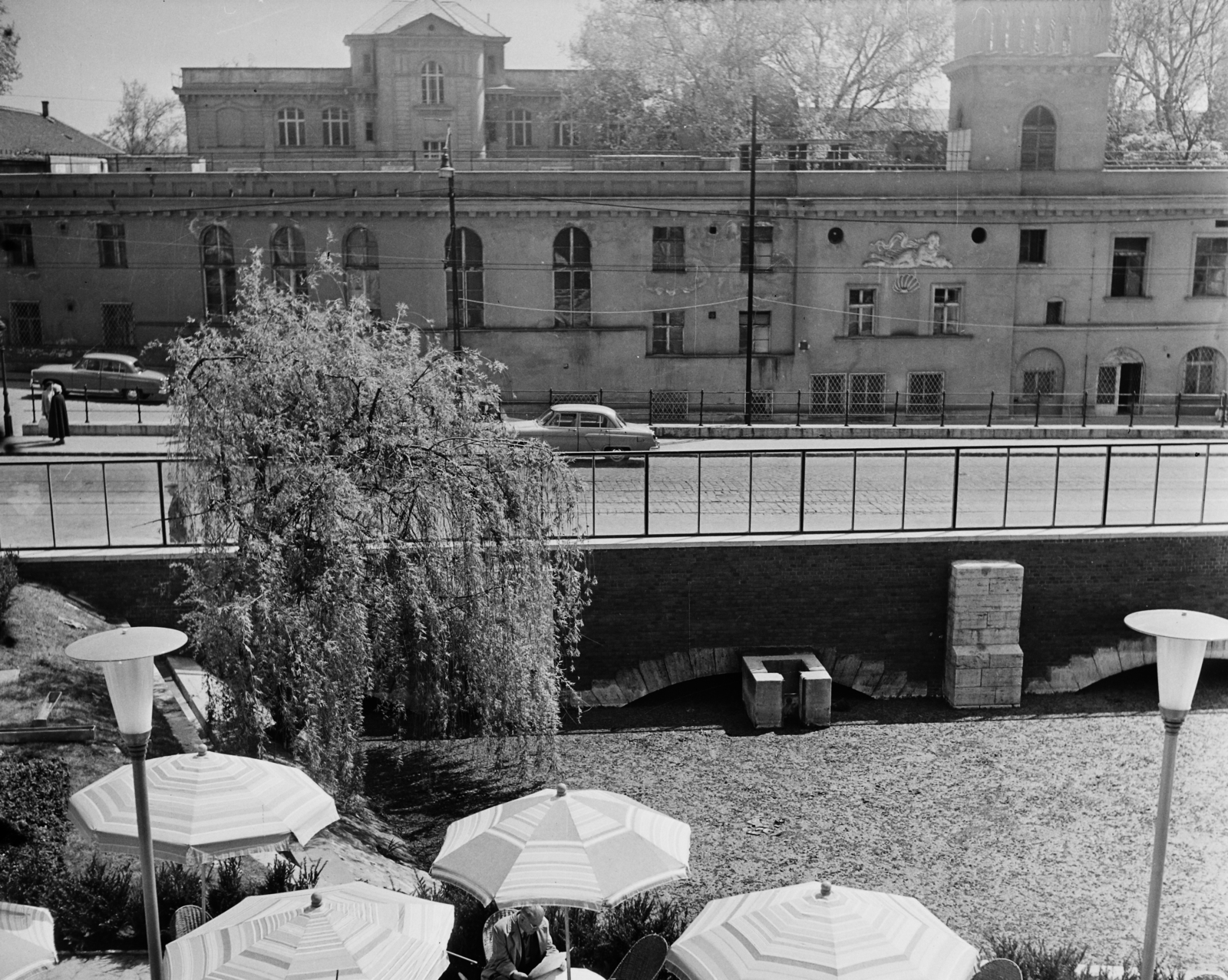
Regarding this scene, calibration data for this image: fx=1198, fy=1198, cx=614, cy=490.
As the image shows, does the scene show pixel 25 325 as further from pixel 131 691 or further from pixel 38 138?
pixel 131 691

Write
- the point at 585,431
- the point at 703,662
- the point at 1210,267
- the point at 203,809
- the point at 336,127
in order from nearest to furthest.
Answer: the point at 203,809 → the point at 703,662 → the point at 585,431 → the point at 1210,267 → the point at 336,127

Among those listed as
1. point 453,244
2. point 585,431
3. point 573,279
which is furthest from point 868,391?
point 585,431

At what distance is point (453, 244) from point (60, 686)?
64.7 ft

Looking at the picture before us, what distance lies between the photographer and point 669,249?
3694cm

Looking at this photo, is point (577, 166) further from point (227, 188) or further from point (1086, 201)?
point (1086, 201)

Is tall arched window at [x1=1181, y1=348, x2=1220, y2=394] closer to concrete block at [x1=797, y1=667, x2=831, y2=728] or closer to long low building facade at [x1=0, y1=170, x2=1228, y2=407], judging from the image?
long low building facade at [x1=0, y1=170, x2=1228, y2=407]

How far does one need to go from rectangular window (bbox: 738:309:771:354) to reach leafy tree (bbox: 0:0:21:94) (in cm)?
2090

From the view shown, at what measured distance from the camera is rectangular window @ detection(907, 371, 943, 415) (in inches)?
1471

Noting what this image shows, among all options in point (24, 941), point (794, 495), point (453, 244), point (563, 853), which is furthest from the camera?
point (453, 244)

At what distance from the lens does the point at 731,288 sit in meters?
37.1

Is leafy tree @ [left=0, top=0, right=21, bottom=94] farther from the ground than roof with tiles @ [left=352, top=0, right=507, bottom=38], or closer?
closer

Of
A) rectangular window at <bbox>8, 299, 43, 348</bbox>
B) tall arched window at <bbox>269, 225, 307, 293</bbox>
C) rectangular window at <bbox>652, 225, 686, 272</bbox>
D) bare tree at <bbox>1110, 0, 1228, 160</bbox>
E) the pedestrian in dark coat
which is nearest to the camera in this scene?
the pedestrian in dark coat

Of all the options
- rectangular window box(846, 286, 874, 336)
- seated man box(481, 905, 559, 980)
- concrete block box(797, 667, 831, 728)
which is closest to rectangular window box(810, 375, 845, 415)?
rectangular window box(846, 286, 874, 336)

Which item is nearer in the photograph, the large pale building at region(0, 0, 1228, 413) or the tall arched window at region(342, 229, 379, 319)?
the large pale building at region(0, 0, 1228, 413)
